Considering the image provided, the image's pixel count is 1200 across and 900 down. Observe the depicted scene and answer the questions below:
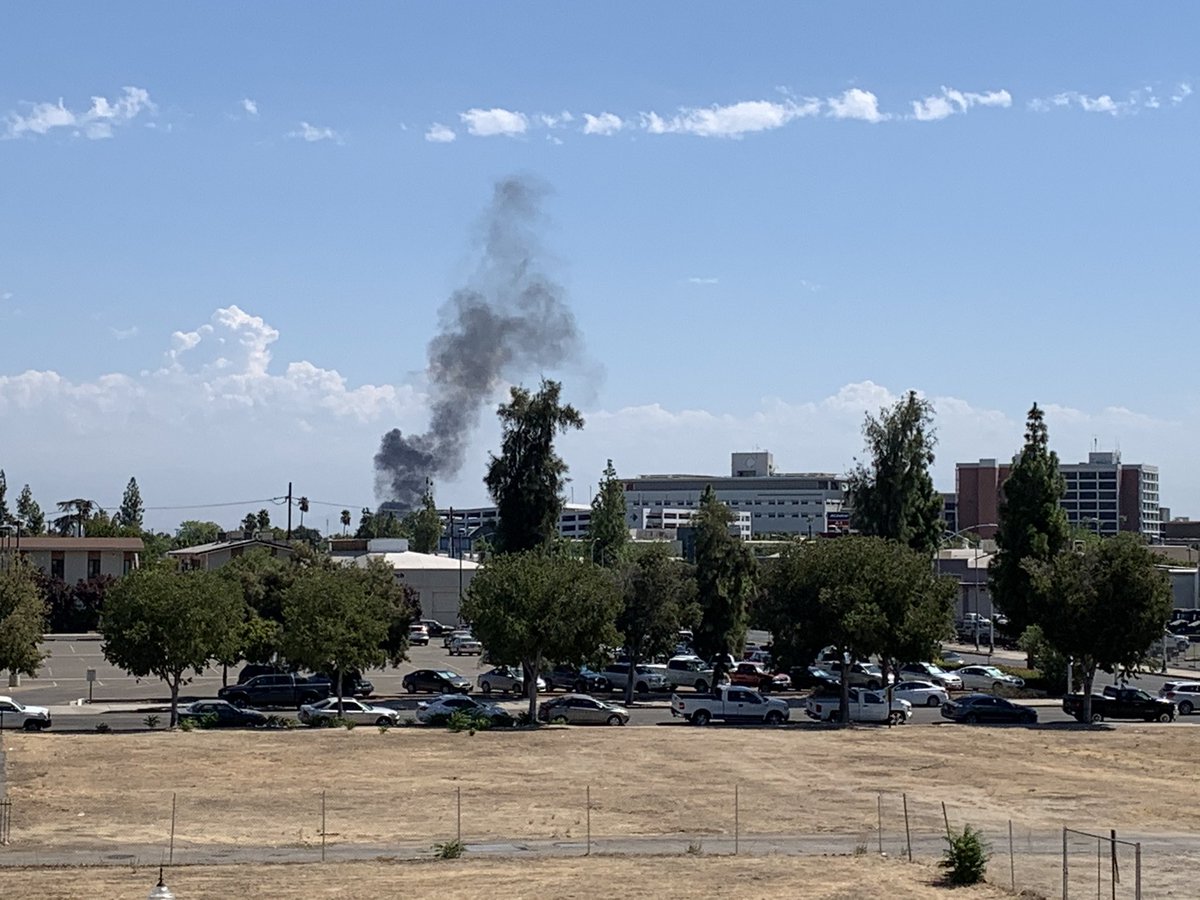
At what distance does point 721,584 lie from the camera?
253 feet

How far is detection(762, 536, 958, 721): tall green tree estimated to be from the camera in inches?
2534

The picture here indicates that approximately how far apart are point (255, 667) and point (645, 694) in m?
20.0

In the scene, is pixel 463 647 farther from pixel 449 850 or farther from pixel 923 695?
pixel 449 850

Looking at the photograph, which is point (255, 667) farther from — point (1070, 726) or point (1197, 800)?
point (1197, 800)

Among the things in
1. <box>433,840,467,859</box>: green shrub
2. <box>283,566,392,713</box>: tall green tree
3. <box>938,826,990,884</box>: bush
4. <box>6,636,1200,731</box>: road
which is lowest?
<box>6,636,1200,731</box>: road

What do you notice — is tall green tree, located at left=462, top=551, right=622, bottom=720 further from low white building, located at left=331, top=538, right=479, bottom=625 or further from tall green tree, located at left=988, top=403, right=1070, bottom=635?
low white building, located at left=331, top=538, right=479, bottom=625

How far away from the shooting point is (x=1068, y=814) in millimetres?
38906

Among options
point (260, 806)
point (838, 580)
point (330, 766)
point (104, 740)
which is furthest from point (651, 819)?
point (838, 580)

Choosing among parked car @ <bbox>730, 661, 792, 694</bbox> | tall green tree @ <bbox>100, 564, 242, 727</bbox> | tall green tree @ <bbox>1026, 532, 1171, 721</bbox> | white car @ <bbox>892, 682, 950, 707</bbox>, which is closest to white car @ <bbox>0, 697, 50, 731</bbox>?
tall green tree @ <bbox>100, 564, 242, 727</bbox>

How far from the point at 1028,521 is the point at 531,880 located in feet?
202

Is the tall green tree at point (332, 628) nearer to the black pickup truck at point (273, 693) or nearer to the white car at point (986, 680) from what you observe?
the black pickup truck at point (273, 693)

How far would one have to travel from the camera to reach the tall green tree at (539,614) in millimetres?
62750

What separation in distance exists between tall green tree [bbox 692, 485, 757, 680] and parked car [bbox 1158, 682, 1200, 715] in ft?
67.0

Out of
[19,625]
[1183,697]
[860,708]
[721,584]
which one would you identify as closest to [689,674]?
[721,584]
